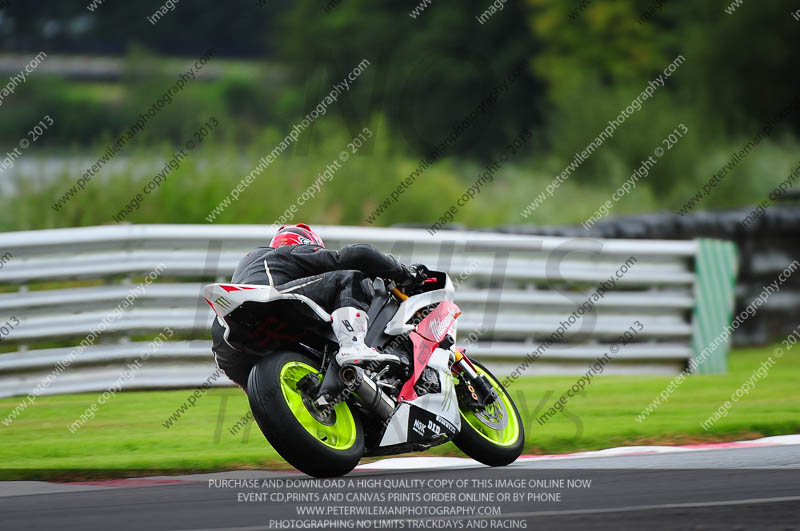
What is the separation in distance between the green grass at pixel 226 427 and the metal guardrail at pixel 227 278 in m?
0.34

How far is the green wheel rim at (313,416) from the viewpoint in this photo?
6.24 metres

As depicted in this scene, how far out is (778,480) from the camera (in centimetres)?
617

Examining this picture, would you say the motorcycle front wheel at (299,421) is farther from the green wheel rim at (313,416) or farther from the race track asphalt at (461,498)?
the race track asphalt at (461,498)

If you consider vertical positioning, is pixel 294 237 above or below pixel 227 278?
above

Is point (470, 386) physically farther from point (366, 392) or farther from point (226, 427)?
point (226, 427)

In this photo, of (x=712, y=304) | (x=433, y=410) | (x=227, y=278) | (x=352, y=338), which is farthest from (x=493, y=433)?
(x=712, y=304)

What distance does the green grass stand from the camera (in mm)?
7406

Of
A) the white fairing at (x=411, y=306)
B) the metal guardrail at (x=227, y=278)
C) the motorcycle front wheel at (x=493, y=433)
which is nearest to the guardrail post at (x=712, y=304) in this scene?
the metal guardrail at (x=227, y=278)

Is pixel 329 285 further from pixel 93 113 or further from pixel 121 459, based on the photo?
pixel 93 113

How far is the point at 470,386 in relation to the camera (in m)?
7.36

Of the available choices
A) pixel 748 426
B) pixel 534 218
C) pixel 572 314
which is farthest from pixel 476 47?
pixel 748 426

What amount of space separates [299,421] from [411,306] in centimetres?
126

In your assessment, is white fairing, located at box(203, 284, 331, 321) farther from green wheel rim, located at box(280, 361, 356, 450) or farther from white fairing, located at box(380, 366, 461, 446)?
white fairing, located at box(380, 366, 461, 446)

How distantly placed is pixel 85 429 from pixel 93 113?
25049 mm
